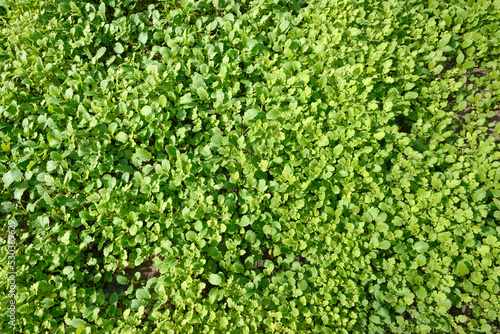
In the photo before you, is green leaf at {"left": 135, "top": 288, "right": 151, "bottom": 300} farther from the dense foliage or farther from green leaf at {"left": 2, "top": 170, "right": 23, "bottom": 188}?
green leaf at {"left": 2, "top": 170, "right": 23, "bottom": 188}

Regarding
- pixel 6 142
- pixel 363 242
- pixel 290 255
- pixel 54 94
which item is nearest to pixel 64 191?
pixel 6 142

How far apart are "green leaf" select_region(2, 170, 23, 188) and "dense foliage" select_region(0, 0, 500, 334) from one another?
0.09 feet

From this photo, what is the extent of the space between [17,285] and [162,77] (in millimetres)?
2369

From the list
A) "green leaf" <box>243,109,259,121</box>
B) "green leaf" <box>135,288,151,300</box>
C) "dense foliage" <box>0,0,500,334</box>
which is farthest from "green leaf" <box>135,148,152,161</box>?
"green leaf" <box>135,288,151,300</box>

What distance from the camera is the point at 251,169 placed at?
3.00m

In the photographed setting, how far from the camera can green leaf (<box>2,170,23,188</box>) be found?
2.88m

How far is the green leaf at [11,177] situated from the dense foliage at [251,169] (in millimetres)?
27

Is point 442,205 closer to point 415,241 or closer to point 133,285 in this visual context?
point 415,241

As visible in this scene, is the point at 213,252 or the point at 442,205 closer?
the point at 213,252

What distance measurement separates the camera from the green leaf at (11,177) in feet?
9.45

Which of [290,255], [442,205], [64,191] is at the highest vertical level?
[442,205]

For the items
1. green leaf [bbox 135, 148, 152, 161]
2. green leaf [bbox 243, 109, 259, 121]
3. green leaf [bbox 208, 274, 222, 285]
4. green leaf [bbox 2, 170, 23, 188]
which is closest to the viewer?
green leaf [bbox 208, 274, 222, 285]

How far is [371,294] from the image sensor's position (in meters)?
2.80

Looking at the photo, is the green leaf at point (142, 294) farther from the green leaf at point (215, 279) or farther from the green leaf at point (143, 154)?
the green leaf at point (143, 154)
